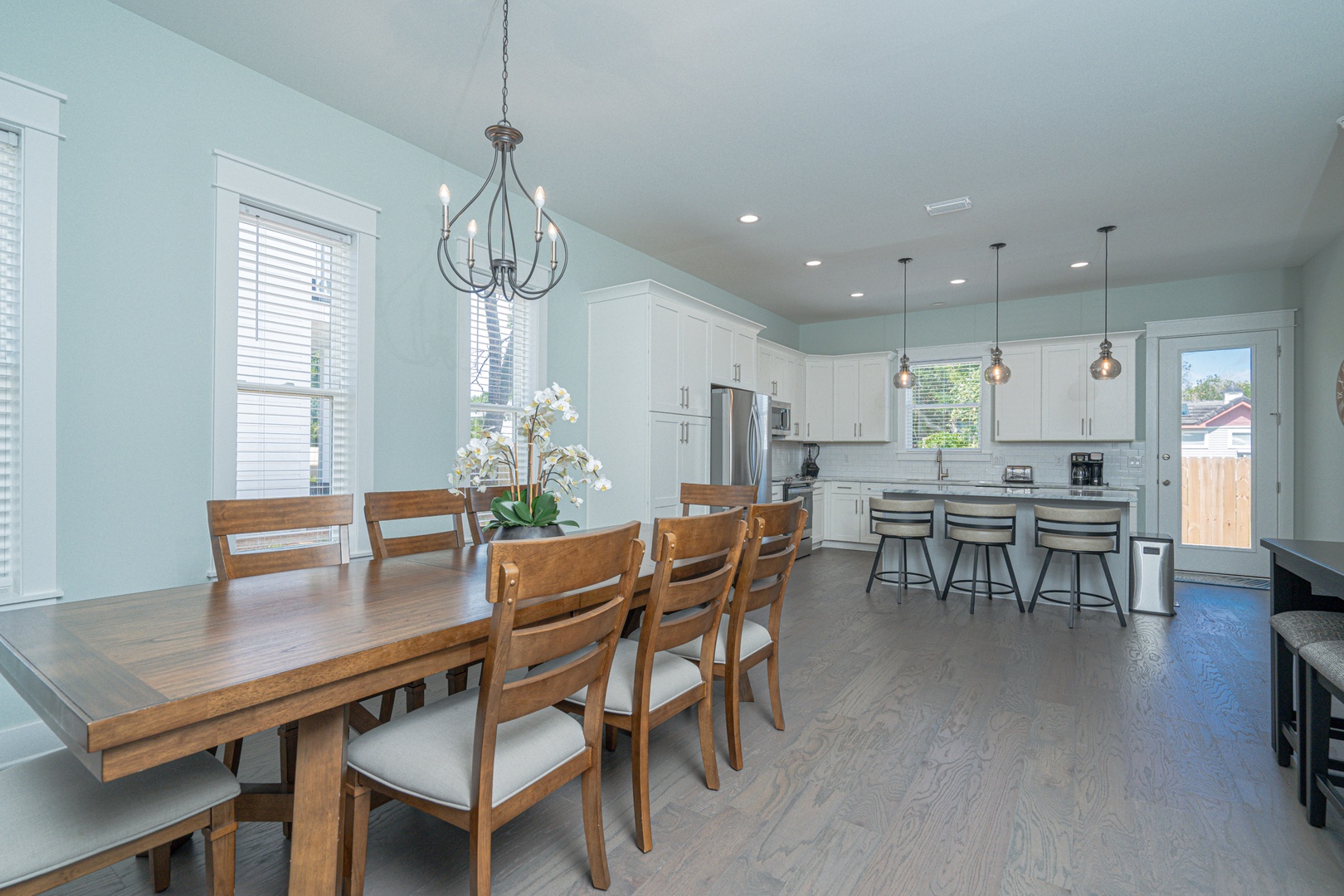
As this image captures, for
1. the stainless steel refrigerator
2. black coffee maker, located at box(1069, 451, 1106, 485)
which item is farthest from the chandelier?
black coffee maker, located at box(1069, 451, 1106, 485)

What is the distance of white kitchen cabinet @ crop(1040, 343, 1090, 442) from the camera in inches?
241

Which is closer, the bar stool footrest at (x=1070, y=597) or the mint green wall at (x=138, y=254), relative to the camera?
the mint green wall at (x=138, y=254)

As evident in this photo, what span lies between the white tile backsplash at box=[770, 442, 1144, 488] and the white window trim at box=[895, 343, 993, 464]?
0.02 m

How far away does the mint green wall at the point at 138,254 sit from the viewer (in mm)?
2281

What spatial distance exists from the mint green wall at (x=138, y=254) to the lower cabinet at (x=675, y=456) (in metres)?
2.40

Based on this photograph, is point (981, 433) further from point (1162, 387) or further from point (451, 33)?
point (451, 33)

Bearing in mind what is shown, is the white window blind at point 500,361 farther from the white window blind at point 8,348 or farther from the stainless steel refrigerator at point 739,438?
the white window blind at point 8,348

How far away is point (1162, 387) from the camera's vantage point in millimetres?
5891

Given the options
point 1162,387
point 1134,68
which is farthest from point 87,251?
point 1162,387

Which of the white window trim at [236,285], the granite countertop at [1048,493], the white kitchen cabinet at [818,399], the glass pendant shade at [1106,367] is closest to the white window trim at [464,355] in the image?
the white window trim at [236,285]

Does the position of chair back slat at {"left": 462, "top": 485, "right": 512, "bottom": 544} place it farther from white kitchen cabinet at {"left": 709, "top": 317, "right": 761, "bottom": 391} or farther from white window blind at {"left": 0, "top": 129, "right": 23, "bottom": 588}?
white kitchen cabinet at {"left": 709, "top": 317, "right": 761, "bottom": 391}

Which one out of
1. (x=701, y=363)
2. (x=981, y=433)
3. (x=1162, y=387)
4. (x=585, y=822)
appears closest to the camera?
(x=585, y=822)

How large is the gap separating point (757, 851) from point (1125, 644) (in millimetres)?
3174

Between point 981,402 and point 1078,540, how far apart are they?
2865 millimetres
